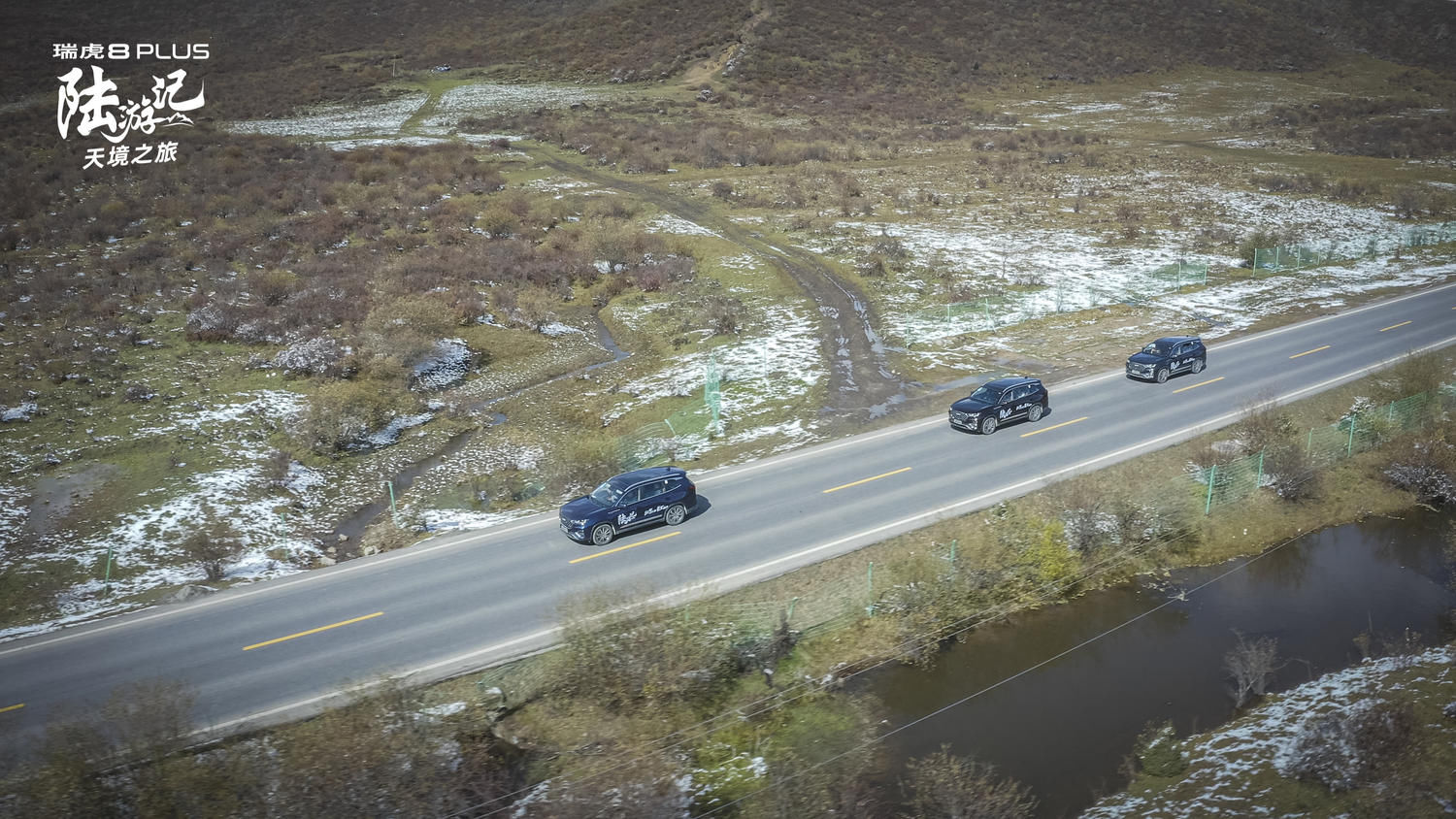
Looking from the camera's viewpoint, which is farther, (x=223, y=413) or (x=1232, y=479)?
(x=223, y=413)

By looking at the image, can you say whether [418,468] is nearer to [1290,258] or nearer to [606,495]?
[606,495]

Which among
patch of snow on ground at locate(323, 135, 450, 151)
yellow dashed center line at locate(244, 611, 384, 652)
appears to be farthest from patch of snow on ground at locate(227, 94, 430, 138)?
yellow dashed center line at locate(244, 611, 384, 652)

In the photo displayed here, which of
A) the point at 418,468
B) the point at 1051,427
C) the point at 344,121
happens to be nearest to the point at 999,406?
the point at 1051,427

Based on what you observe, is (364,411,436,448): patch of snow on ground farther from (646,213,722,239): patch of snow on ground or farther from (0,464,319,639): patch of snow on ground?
(646,213,722,239): patch of snow on ground

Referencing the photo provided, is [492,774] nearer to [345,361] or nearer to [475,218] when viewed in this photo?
[345,361]

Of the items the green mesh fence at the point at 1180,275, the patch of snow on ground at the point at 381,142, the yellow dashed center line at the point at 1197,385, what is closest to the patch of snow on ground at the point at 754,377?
the yellow dashed center line at the point at 1197,385

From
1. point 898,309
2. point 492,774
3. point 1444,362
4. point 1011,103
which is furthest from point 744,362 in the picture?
point 1011,103
